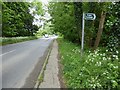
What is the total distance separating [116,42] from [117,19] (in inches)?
43.5

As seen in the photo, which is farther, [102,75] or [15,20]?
[15,20]

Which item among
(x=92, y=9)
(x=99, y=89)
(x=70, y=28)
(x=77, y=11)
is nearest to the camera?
(x=99, y=89)

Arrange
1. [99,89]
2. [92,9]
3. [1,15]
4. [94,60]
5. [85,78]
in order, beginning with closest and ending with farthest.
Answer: [99,89] < [85,78] < [94,60] < [92,9] < [1,15]

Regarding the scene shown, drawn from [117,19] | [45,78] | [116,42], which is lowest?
[45,78]

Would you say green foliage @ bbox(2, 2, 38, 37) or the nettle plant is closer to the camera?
the nettle plant

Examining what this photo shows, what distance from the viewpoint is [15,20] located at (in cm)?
4412

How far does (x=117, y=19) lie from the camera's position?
1034 centimetres

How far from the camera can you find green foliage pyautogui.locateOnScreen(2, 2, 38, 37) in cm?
3459

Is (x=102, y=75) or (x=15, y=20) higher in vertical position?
(x=15, y=20)

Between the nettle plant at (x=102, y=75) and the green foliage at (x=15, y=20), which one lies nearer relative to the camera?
the nettle plant at (x=102, y=75)

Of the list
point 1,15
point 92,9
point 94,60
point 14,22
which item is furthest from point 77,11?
point 14,22

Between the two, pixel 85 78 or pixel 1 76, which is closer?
pixel 85 78

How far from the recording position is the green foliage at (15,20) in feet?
113

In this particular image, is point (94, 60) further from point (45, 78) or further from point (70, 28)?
point (70, 28)
